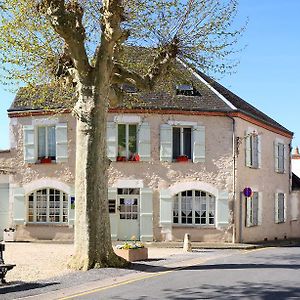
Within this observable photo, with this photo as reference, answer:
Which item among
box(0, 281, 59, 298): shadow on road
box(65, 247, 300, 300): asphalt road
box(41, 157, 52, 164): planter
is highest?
box(41, 157, 52, 164): planter

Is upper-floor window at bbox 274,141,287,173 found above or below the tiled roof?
below

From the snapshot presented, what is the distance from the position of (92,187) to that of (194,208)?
427 inches

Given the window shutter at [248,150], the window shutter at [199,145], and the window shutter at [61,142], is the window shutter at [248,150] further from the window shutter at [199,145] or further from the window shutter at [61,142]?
the window shutter at [61,142]

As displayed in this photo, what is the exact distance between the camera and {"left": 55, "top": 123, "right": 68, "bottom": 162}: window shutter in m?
25.5

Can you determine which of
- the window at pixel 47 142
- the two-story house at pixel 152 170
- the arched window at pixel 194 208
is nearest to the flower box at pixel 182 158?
the two-story house at pixel 152 170

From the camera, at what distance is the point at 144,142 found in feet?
82.1

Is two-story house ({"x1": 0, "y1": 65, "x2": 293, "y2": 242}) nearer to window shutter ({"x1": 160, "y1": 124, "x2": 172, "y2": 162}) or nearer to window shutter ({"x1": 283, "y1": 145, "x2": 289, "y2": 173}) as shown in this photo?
window shutter ({"x1": 160, "y1": 124, "x2": 172, "y2": 162})

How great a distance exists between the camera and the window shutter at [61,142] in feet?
83.6

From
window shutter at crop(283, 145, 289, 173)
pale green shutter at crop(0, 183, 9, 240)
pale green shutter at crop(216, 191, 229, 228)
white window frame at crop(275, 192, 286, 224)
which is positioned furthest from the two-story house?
window shutter at crop(283, 145, 289, 173)

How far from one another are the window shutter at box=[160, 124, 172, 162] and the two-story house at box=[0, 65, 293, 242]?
4 cm

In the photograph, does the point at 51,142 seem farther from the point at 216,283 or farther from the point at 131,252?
the point at 216,283

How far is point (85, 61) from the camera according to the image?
15.1 metres

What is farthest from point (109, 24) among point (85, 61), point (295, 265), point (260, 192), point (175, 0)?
point (260, 192)

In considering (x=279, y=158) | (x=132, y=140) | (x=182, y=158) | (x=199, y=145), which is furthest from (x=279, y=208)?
(x=132, y=140)
